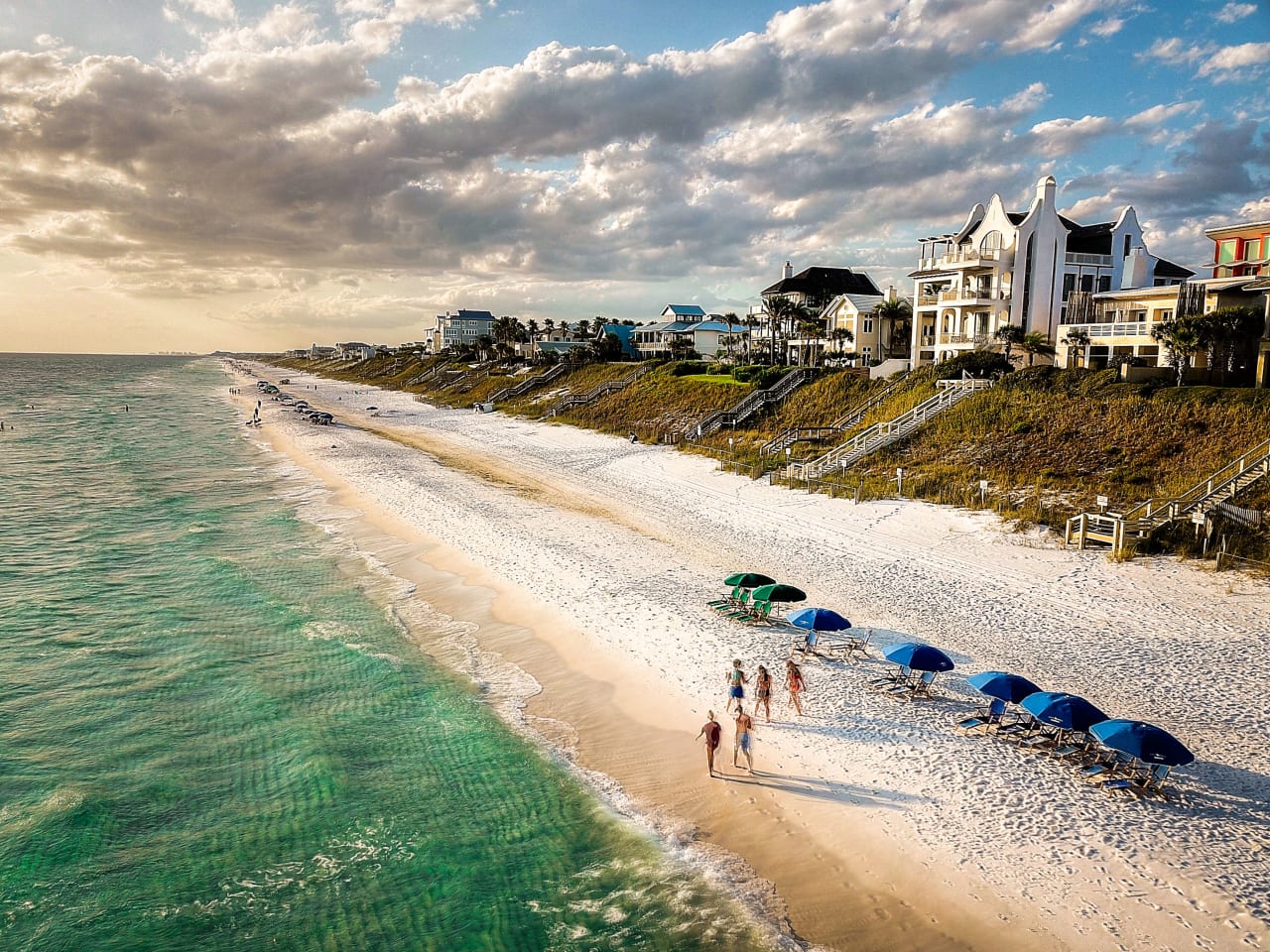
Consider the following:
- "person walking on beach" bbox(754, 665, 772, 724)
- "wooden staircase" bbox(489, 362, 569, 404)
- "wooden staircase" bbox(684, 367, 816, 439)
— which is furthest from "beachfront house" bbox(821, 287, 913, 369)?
"person walking on beach" bbox(754, 665, 772, 724)

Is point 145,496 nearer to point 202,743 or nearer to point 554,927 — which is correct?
point 202,743

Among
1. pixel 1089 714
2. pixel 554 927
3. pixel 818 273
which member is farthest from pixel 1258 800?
pixel 818 273

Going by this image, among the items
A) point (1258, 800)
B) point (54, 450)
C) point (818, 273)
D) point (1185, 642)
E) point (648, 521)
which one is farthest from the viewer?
point (818, 273)

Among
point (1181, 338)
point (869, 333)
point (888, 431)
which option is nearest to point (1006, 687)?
point (888, 431)

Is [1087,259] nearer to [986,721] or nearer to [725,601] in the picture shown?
[725,601]

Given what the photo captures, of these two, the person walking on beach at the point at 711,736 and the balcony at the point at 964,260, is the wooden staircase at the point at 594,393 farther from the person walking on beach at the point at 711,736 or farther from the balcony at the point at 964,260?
the person walking on beach at the point at 711,736

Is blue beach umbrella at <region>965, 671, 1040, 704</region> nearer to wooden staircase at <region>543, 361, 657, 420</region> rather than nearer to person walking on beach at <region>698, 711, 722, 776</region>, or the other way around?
person walking on beach at <region>698, 711, 722, 776</region>

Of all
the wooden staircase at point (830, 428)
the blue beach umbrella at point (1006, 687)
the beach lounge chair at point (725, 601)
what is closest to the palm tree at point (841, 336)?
the wooden staircase at point (830, 428)
